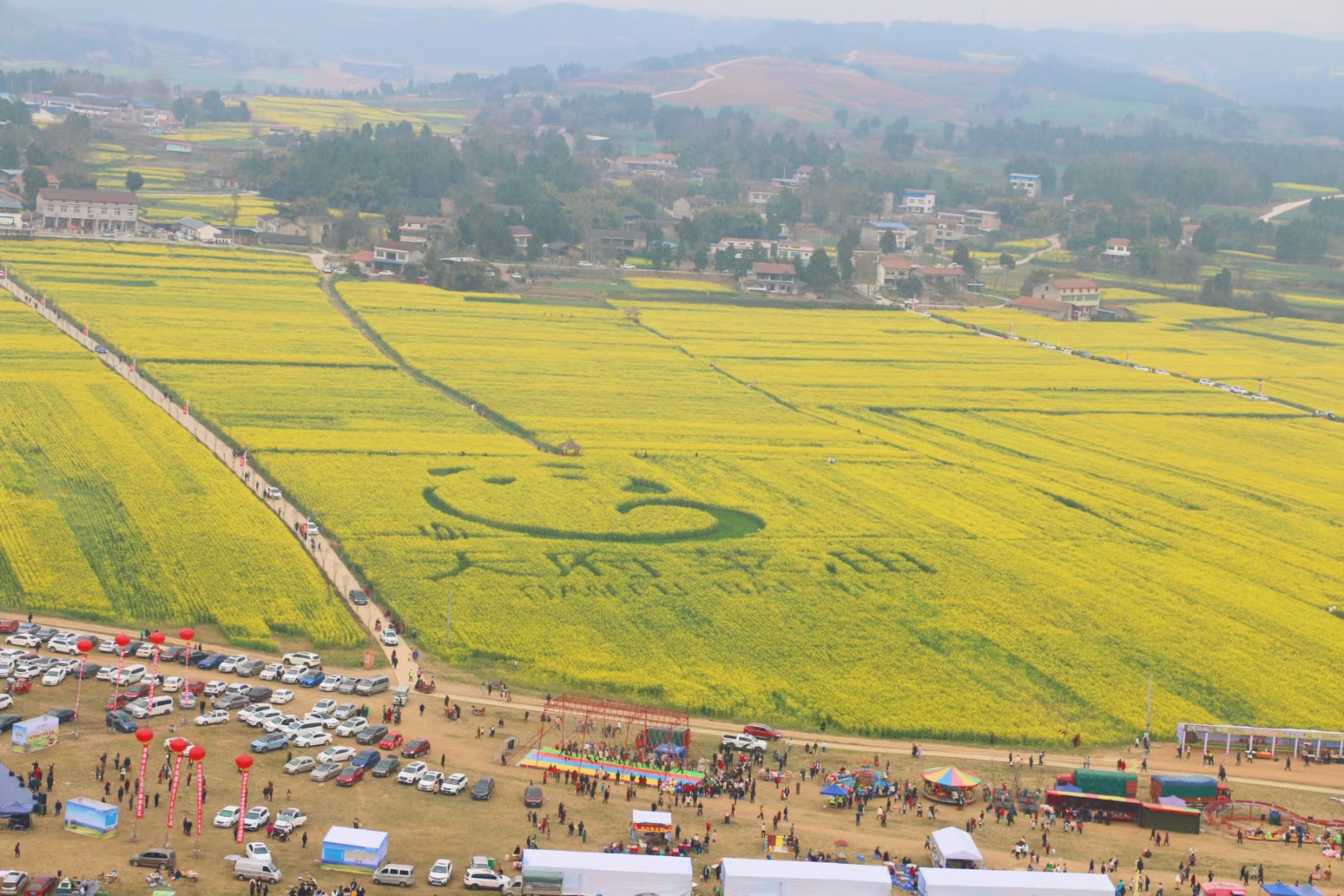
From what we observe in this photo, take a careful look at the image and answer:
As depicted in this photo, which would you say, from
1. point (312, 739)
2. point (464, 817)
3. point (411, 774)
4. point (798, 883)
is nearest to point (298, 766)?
point (312, 739)

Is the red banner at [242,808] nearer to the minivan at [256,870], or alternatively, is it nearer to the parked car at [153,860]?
the minivan at [256,870]

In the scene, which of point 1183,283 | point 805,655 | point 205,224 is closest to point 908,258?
point 1183,283

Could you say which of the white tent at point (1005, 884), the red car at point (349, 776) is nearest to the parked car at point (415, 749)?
the red car at point (349, 776)

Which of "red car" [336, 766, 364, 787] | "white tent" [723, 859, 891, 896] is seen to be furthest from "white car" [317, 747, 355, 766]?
"white tent" [723, 859, 891, 896]

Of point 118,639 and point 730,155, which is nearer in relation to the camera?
point 118,639

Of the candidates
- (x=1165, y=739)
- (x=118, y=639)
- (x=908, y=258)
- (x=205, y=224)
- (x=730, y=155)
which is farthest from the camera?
(x=730, y=155)

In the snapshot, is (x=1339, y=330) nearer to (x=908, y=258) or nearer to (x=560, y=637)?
(x=908, y=258)

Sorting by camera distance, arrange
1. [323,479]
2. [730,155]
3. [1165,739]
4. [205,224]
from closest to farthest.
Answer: [1165,739] < [323,479] < [205,224] < [730,155]

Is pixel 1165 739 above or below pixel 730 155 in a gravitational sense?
below
